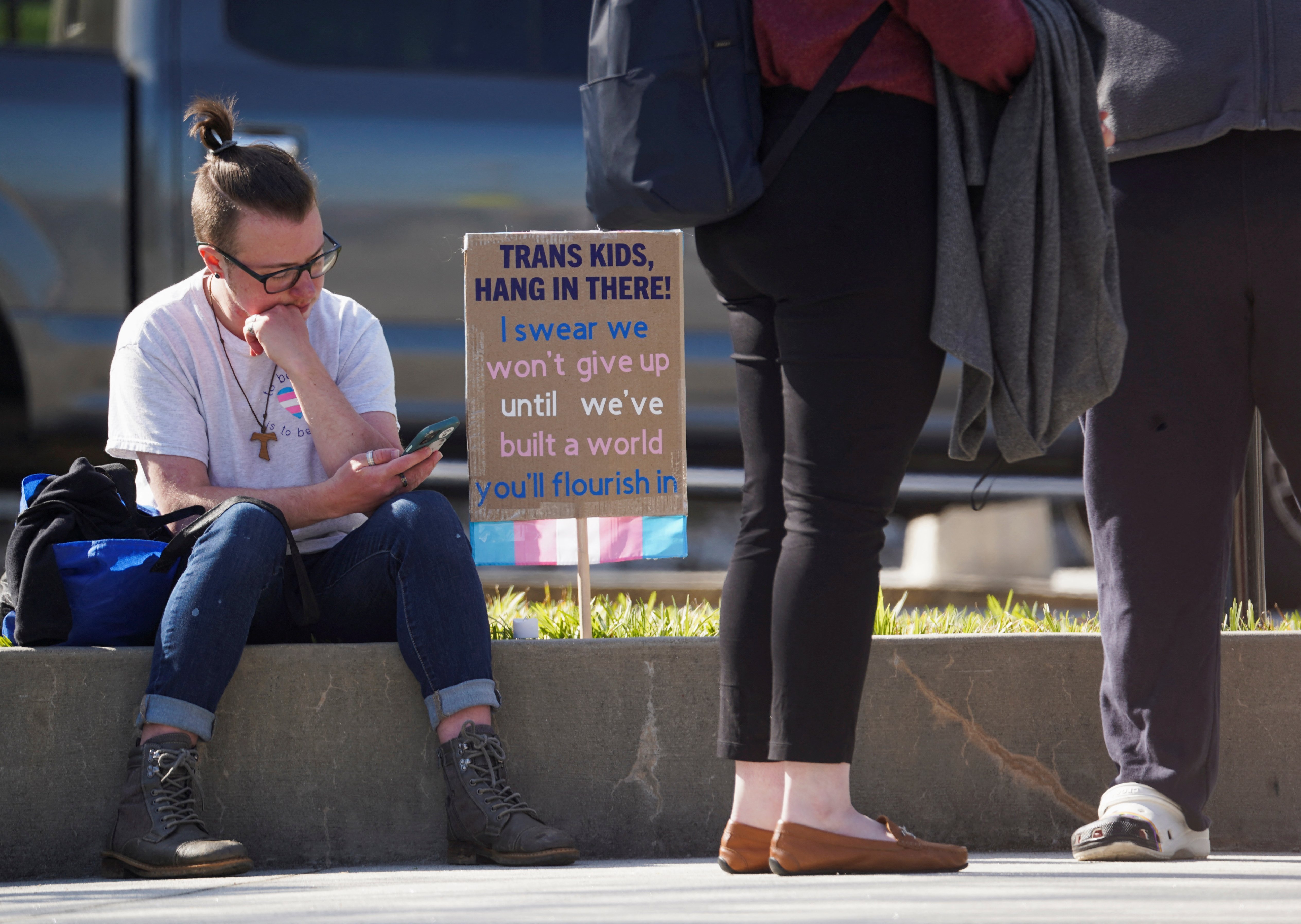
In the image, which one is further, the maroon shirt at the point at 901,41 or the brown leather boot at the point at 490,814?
the brown leather boot at the point at 490,814

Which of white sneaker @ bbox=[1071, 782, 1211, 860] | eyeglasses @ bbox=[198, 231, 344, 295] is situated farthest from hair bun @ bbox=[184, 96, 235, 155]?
white sneaker @ bbox=[1071, 782, 1211, 860]

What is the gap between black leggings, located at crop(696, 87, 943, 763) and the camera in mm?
2072

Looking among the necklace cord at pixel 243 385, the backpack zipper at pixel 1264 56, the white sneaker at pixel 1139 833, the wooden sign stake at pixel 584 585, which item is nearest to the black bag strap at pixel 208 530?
the necklace cord at pixel 243 385

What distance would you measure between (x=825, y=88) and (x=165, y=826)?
4.97 feet

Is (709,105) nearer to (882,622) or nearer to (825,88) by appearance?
(825,88)

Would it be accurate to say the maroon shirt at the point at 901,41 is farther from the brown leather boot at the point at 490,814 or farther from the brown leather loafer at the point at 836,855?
the brown leather boot at the point at 490,814

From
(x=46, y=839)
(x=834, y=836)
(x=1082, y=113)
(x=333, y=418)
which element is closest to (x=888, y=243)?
(x=1082, y=113)

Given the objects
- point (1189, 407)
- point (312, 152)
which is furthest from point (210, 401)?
point (312, 152)

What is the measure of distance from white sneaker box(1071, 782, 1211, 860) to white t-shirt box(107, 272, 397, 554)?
4.62ft

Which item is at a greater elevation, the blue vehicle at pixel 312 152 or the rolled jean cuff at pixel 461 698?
the blue vehicle at pixel 312 152

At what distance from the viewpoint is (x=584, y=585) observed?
3.09 metres

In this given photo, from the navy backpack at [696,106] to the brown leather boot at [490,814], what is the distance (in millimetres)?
983

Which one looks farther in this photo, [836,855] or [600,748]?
[600,748]

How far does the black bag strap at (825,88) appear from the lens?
2055mm
